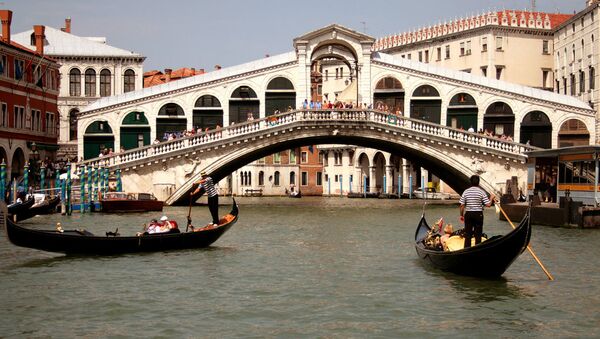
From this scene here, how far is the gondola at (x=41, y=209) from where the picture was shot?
23097mm

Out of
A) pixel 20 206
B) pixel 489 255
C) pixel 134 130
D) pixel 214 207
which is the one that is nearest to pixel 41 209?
pixel 20 206

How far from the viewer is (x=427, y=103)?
3506cm

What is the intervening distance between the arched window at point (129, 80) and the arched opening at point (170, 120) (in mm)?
9523

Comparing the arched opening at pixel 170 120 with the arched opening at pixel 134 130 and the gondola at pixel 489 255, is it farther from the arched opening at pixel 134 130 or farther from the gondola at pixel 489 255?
the gondola at pixel 489 255

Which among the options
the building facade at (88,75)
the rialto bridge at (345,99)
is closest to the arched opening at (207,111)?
the rialto bridge at (345,99)

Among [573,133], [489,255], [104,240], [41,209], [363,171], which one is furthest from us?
[363,171]

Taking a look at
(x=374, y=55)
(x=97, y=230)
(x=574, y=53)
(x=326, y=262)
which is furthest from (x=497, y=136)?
(x=326, y=262)

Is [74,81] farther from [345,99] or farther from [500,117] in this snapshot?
[500,117]

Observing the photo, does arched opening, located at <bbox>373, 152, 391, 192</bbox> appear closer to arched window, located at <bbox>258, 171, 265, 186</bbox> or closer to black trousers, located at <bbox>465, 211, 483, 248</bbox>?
arched window, located at <bbox>258, 171, 265, 186</bbox>

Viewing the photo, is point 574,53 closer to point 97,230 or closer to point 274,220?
point 274,220

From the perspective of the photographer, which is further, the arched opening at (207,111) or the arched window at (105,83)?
the arched window at (105,83)

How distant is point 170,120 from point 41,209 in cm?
1112

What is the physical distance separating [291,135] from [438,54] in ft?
78.0

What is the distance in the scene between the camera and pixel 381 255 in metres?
17.0
